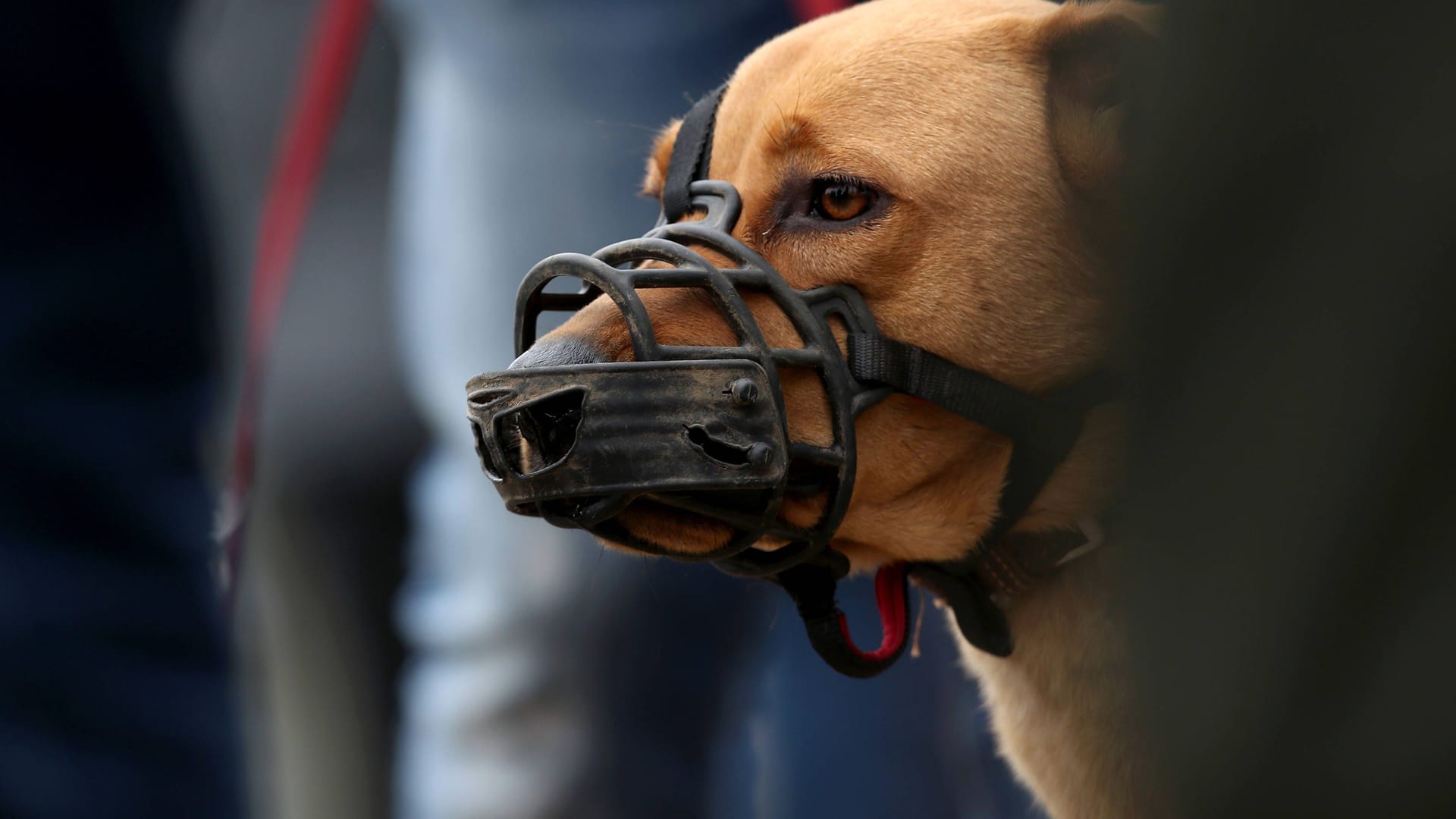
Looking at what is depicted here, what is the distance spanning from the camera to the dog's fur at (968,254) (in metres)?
1.60

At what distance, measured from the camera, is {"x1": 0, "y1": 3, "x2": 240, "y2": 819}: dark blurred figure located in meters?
3.21

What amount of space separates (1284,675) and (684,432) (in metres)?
0.84

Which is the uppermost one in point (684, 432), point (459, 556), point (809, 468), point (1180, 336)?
point (1180, 336)

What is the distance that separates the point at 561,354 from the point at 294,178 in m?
1.75

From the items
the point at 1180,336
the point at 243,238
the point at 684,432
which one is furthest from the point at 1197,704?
the point at 243,238

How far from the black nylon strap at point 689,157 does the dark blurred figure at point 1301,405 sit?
118 centimetres

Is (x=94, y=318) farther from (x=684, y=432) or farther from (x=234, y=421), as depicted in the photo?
(x=684, y=432)

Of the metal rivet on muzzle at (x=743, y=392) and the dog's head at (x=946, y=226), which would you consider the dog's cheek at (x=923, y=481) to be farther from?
the metal rivet on muzzle at (x=743, y=392)

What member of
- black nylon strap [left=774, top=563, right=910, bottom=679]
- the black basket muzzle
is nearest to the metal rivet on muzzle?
the black basket muzzle

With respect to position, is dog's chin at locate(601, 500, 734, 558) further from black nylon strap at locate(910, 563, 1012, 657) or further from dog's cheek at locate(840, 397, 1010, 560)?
black nylon strap at locate(910, 563, 1012, 657)

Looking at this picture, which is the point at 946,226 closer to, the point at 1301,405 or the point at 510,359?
the point at 1301,405

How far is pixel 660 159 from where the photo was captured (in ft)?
6.66

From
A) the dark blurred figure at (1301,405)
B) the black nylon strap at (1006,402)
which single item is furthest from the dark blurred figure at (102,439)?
the dark blurred figure at (1301,405)

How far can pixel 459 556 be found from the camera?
274cm
